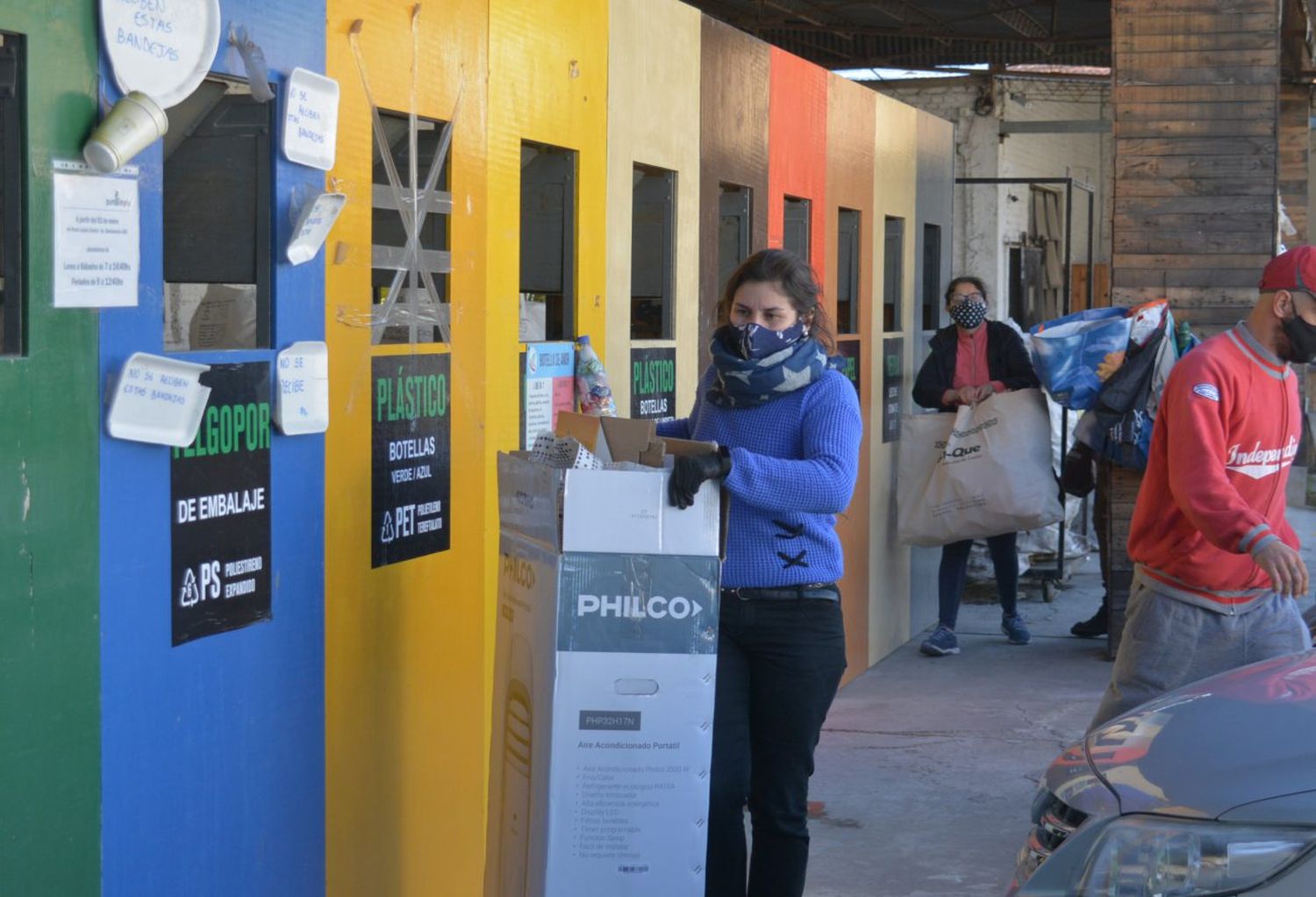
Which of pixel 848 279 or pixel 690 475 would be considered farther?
pixel 848 279

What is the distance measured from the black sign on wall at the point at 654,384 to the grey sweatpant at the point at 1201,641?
1.85m

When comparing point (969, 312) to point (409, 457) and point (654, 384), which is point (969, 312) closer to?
point (654, 384)

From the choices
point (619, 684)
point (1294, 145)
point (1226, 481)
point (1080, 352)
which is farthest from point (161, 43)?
point (1294, 145)

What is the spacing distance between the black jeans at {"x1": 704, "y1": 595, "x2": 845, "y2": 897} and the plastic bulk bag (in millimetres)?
4283

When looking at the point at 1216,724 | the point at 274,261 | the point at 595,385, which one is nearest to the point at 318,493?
the point at 274,261

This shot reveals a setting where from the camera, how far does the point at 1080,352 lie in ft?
25.6

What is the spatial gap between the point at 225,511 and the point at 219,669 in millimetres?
320

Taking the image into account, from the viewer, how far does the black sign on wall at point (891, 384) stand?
8469mm

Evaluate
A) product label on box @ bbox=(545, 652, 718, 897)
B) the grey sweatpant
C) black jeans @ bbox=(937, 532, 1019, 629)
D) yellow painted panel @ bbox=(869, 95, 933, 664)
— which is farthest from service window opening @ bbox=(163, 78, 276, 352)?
black jeans @ bbox=(937, 532, 1019, 629)

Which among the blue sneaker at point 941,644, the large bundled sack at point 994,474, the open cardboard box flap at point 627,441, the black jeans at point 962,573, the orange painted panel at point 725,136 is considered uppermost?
the orange painted panel at point 725,136

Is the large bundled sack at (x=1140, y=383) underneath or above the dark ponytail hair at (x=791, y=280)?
underneath

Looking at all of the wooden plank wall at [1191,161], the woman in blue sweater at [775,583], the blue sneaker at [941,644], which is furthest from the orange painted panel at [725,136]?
the blue sneaker at [941,644]

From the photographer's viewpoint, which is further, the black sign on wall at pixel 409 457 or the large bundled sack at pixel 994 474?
the large bundled sack at pixel 994 474

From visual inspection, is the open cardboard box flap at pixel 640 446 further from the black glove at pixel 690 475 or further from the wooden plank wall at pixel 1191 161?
the wooden plank wall at pixel 1191 161
